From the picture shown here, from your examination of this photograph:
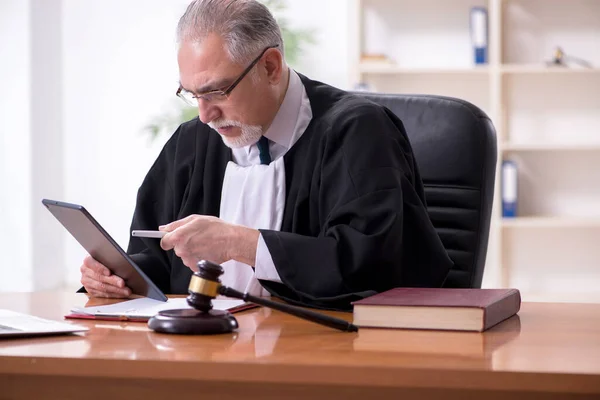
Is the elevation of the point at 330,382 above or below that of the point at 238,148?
below

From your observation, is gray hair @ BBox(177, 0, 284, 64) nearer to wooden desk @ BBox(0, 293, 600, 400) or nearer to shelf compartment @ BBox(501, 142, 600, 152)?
wooden desk @ BBox(0, 293, 600, 400)

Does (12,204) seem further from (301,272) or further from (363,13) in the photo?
(301,272)

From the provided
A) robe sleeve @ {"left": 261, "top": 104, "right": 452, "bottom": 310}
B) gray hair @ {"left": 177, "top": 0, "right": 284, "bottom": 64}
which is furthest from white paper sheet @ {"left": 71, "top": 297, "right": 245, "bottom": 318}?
gray hair @ {"left": 177, "top": 0, "right": 284, "bottom": 64}

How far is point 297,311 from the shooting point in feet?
4.33

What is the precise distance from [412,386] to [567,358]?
20 centimetres

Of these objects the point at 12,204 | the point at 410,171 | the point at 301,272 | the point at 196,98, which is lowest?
the point at 12,204

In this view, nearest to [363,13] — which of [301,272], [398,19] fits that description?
[398,19]

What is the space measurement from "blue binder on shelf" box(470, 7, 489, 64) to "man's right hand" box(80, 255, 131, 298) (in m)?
3.53

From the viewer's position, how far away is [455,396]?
1.05 m

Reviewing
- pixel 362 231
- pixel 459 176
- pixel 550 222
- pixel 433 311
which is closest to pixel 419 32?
pixel 550 222

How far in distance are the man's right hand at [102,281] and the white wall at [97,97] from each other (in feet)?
13.4

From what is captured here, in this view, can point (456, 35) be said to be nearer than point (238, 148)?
No

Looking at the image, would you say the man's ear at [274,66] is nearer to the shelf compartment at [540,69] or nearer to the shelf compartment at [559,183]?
the shelf compartment at [540,69]

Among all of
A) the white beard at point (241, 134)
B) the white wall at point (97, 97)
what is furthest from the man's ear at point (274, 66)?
the white wall at point (97, 97)
